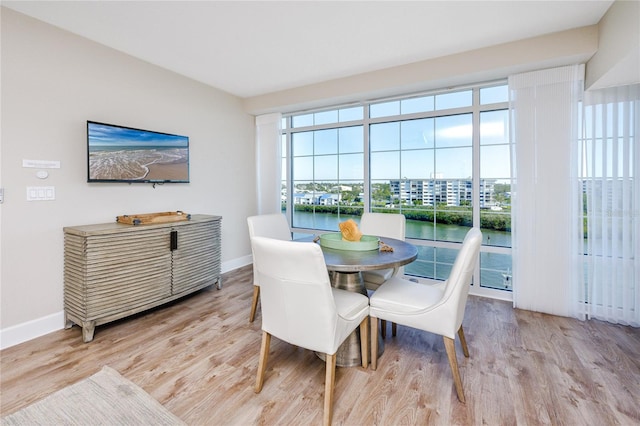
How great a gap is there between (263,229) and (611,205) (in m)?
3.19

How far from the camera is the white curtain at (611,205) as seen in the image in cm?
256

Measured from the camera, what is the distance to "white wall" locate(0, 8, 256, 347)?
227 cm

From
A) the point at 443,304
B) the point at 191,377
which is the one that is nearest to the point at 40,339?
the point at 191,377

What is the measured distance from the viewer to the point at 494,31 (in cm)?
253

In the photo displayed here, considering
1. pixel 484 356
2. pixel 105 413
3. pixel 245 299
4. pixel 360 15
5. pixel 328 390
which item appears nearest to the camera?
pixel 105 413

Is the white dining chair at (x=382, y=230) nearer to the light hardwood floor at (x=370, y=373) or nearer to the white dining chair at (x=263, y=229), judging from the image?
the light hardwood floor at (x=370, y=373)

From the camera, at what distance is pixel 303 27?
2.48 meters

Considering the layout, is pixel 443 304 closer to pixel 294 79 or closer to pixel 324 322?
pixel 324 322

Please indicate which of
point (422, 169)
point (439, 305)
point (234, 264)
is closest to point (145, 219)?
point (234, 264)

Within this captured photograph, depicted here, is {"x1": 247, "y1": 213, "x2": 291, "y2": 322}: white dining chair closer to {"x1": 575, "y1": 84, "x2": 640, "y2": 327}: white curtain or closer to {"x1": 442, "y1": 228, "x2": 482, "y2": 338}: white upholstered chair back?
{"x1": 442, "y1": 228, "x2": 482, "y2": 338}: white upholstered chair back

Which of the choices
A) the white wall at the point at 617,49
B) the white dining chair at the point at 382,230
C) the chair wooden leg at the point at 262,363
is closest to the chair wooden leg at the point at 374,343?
the white dining chair at the point at 382,230

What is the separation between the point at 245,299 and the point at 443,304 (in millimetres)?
2199

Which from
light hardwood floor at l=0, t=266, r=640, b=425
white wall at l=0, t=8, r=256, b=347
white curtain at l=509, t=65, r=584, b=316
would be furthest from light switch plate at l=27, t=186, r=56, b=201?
white curtain at l=509, t=65, r=584, b=316

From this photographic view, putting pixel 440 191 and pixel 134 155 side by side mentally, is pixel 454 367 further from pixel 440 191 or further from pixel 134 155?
pixel 134 155
